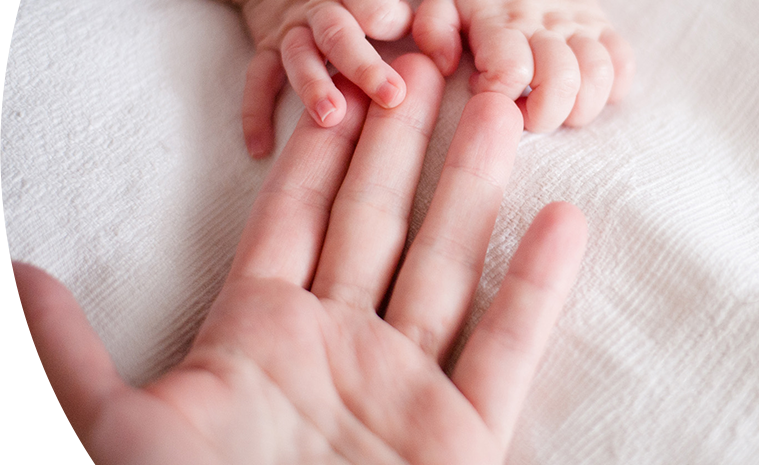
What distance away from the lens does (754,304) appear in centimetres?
47

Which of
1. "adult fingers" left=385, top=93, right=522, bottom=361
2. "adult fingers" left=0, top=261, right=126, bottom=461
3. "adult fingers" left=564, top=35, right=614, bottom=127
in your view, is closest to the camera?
"adult fingers" left=0, top=261, right=126, bottom=461

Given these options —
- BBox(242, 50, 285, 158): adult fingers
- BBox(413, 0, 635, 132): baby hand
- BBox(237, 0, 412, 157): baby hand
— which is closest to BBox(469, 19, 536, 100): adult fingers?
BBox(413, 0, 635, 132): baby hand

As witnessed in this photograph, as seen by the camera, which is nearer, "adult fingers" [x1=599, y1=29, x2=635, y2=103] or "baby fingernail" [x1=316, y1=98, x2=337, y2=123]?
"baby fingernail" [x1=316, y1=98, x2=337, y2=123]

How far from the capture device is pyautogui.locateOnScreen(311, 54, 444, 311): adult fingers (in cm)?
51

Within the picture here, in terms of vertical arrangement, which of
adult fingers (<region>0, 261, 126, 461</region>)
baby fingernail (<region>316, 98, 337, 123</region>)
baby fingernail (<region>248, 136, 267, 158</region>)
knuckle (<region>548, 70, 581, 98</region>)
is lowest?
adult fingers (<region>0, 261, 126, 461</region>)

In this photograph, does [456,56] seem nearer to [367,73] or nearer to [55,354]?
[367,73]

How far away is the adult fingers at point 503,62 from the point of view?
56cm

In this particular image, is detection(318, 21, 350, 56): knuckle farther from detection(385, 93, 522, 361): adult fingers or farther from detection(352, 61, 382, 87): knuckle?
detection(385, 93, 522, 361): adult fingers

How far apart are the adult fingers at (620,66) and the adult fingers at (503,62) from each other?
0.49 feet

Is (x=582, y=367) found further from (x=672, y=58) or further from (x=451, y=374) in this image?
(x=672, y=58)

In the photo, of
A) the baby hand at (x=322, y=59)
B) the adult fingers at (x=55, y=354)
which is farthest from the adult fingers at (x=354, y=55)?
the adult fingers at (x=55, y=354)

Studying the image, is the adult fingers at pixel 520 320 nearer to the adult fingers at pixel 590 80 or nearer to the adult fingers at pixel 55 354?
the adult fingers at pixel 590 80

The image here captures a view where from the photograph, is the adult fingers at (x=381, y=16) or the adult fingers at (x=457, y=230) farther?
the adult fingers at (x=381, y=16)

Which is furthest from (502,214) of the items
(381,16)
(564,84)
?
(381,16)
